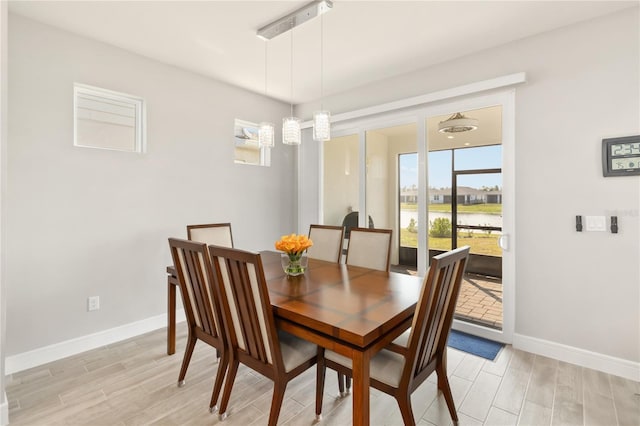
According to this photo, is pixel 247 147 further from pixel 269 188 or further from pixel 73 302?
pixel 73 302

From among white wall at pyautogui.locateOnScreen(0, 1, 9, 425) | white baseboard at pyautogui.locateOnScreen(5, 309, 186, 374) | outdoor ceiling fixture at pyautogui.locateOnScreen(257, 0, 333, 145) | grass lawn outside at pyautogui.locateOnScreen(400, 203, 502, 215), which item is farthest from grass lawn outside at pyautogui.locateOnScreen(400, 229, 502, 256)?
white wall at pyautogui.locateOnScreen(0, 1, 9, 425)

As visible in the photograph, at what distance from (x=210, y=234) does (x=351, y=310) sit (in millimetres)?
1901

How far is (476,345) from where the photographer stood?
9.14 ft

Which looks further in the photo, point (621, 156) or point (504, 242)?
point (504, 242)

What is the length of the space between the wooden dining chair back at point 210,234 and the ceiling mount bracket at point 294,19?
1763 millimetres

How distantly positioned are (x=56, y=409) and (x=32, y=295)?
0.98 metres

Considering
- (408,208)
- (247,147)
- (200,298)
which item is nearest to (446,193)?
(408,208)

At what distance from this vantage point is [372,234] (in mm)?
2705

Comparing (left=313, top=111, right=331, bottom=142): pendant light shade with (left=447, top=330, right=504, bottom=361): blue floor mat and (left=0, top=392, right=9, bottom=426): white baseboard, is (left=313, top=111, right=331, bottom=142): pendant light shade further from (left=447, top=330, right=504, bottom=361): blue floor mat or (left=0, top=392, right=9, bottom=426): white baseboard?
(left=0, top=392, right=9, bottom=426): white baseboard

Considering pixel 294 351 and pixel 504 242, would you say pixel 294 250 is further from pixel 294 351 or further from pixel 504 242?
pixel 504 242

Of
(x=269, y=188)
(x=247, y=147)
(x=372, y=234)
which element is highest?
(x=247, y=147)

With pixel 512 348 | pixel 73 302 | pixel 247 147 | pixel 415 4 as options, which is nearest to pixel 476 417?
pixel 512 348

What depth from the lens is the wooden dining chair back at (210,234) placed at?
2875 millimetres

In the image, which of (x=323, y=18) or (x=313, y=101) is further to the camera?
(x=313, y=101)
